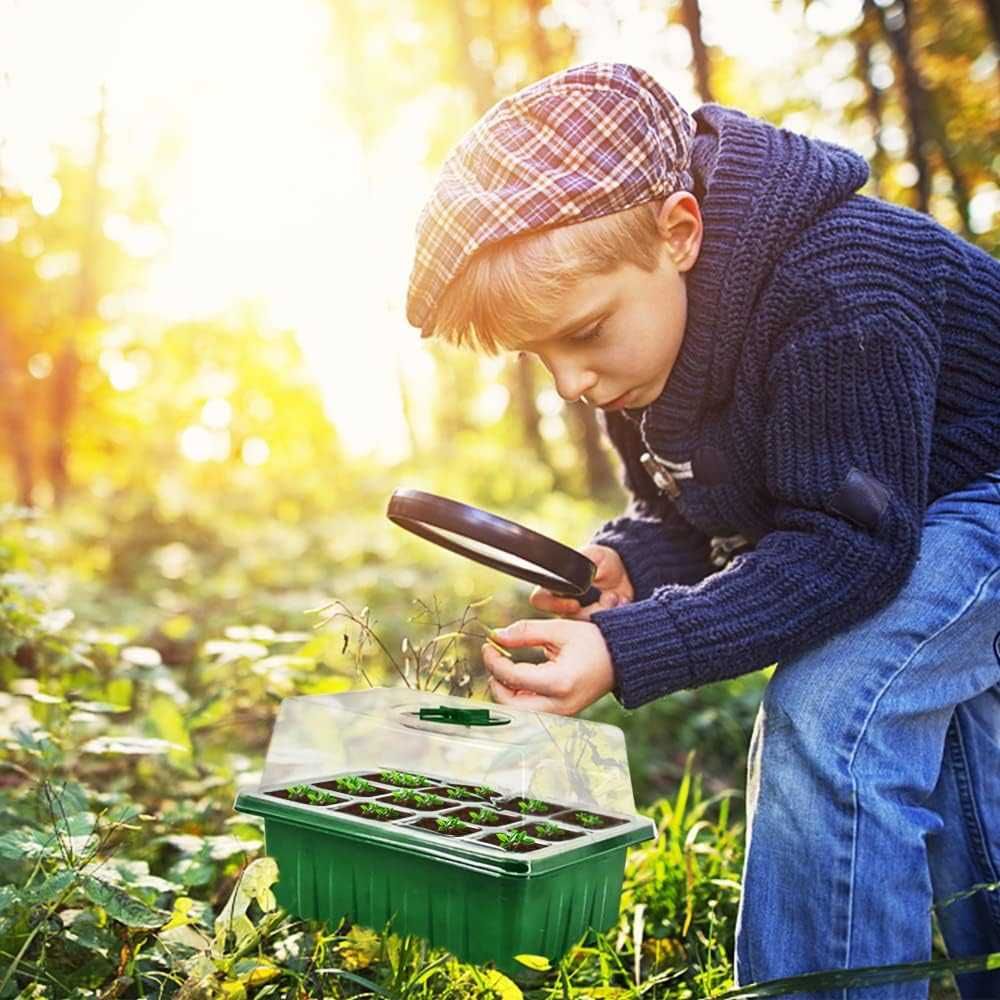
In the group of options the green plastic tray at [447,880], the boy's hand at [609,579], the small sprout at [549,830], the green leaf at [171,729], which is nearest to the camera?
the green plastic tray at [447,880]

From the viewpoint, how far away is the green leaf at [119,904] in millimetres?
1465

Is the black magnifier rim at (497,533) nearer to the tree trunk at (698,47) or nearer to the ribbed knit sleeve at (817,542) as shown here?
the ribbed knit sleeve at (817,542)

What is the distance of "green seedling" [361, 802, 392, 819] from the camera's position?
1.53m

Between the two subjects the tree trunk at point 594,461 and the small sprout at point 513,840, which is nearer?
the small sprout at point 513,840

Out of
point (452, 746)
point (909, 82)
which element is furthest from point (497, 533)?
point (909, 82)

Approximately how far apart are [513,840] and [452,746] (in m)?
0.33

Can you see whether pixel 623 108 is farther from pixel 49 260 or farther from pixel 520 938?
pixel 49 260

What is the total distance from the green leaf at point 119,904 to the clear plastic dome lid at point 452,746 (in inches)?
9.9

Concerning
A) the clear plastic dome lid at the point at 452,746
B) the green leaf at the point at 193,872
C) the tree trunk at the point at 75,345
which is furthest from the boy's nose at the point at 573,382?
the tree trunk at the point at 75,345

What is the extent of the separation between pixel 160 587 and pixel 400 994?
592cm

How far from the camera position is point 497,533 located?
1579mm

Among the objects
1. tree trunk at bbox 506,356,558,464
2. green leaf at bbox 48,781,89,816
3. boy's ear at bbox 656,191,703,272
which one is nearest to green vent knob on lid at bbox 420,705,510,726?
green leaf at bbox 48,781,89,816

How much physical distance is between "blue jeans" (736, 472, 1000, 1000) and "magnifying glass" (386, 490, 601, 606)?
367mm

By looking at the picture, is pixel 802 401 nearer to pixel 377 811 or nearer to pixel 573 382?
pixel 573 382
